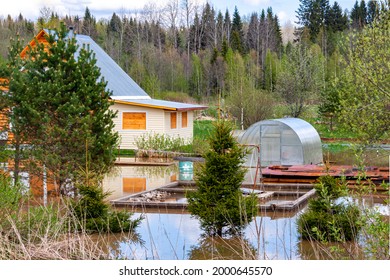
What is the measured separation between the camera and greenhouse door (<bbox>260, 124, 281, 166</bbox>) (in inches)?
923

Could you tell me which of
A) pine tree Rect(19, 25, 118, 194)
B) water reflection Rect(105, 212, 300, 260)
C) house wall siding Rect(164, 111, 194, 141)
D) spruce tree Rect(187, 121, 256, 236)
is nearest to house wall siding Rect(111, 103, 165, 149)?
house wall siding Rect(164, 111, 194, 141)

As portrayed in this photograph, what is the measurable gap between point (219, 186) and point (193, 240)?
1157mm

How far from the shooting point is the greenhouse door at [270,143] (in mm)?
23453

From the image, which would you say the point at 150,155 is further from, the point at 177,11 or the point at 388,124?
the point at 177,11

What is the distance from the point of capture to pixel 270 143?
23.6 metres

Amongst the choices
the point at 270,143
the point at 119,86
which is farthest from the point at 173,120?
the point at 270,143

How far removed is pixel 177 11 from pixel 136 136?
1916 centimetres

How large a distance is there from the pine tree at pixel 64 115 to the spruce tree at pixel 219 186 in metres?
3.23

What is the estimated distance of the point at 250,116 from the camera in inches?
1305

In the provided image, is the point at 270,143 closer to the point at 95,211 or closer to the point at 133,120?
the point at 133,120

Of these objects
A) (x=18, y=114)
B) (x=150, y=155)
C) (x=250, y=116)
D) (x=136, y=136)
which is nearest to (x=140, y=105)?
(x=136, y=136)

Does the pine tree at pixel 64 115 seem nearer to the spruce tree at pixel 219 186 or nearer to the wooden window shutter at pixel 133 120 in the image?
the spruce tree at pixel 219 186

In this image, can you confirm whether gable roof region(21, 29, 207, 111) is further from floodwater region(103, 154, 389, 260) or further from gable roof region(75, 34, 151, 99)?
floodwater region(103, 154, 389, 260)

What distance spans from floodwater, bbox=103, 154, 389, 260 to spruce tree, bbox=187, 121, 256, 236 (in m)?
0.32
